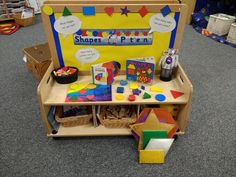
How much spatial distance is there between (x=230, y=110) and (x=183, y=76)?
652 mm

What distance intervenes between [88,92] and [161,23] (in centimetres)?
56

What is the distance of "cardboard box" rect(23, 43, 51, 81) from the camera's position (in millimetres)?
1693

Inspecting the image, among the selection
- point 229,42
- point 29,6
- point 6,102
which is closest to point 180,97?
point 6,102

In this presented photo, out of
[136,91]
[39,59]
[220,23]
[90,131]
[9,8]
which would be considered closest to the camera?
[136,91]

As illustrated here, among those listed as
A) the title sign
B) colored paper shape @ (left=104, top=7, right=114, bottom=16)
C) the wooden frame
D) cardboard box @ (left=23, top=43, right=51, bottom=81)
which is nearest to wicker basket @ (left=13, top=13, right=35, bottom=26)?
cardboard box @ (left=23, top=43, right=51, bottom=81)

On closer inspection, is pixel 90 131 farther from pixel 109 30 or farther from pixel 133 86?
pixel 109 30

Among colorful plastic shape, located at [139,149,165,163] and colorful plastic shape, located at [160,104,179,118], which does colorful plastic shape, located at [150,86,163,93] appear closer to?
colorful plastic shape, located at [160,104,179,118]

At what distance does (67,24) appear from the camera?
3.67ft

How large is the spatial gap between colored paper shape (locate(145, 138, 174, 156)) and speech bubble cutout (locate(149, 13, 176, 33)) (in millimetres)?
610

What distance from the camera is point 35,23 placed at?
3316 mm

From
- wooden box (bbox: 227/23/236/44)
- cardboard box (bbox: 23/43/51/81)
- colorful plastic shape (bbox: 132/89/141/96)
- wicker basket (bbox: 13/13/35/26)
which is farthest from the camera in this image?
wicker basket (bbox: 13/13/35/26)

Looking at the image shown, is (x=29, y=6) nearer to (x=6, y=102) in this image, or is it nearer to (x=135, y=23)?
(x=6, y=102)

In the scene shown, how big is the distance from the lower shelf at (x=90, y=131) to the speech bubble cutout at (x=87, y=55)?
0.42 m

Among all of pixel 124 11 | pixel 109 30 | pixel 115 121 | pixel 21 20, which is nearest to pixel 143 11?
pixel 124 11
